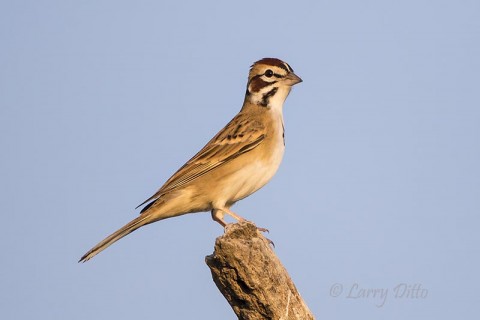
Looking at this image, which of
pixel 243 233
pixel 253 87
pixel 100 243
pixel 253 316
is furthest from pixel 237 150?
pixel 253 316

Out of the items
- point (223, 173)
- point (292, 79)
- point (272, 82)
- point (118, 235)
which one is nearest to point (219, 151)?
point (223, 173)

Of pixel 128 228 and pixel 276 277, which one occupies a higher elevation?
pixel 128 228

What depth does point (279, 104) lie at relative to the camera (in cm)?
1238

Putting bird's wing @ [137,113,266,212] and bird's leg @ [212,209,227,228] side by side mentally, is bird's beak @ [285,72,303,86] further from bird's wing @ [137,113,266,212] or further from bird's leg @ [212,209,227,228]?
bird's leg @ [212,209,227,228]

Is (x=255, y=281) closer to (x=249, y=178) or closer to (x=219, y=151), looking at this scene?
(x=249, y=178)

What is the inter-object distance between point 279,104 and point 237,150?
137 cm

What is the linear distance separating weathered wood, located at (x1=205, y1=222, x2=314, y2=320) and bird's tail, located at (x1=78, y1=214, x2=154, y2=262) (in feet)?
10.5

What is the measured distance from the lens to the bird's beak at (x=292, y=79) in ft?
39.9

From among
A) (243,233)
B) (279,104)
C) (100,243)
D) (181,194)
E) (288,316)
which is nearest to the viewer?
(288,316)

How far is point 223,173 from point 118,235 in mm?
1867

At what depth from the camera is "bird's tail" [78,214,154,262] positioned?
1006 cm

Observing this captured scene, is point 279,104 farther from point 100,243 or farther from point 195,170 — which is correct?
point 100,243

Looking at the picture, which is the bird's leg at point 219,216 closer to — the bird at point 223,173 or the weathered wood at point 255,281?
the bird at point 223,173

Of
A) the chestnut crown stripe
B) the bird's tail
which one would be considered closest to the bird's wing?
the bird's tail
